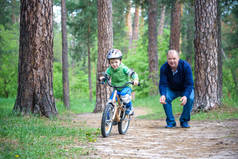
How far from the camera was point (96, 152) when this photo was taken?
4.48 metres

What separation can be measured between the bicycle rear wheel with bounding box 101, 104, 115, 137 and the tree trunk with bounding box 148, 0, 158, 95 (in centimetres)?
1480

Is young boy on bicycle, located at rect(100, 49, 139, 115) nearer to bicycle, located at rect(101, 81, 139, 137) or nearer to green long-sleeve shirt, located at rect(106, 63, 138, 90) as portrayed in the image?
green long-sleeve shirt, located at rect(106, 63, 138, 90)

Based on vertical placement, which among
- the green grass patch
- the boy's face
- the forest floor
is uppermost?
the boy's face

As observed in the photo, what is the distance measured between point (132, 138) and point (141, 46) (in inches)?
858

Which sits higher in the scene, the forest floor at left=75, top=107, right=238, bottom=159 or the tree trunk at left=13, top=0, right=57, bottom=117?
the tree trunk at left=13, top=0, right=57, bottom=117

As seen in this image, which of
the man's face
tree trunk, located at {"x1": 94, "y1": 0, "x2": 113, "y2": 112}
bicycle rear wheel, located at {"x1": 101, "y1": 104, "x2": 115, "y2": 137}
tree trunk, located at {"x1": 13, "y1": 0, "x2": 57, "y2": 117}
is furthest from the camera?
tree trunk, located at {"x1": 94, "y1": 0, "x2": 113, "y2": 112}

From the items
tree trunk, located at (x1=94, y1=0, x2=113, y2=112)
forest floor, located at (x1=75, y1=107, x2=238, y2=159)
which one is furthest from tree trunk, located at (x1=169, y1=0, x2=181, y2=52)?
forest floor, located at (x1=75, y1=107, x2=238, y2=159)

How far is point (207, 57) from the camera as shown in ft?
30.7

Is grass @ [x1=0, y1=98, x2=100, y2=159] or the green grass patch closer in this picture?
grass @ [x1=0, y1=98, x2=100, y2=159]

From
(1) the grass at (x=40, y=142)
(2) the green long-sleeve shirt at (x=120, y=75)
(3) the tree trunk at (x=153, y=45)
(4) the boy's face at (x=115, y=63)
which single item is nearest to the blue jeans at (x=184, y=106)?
(2) the green long-sleeve shirt at (x=120, y=75)

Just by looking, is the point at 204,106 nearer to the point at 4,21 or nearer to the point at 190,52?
the point at 190,52

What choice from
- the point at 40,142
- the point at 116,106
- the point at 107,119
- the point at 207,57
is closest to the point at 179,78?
the point at 116,106

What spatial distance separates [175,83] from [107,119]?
7.25 feet

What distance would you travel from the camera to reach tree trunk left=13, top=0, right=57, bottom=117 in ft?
26.0
